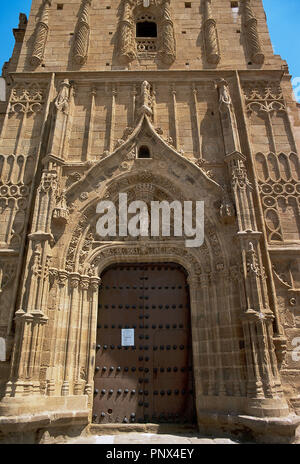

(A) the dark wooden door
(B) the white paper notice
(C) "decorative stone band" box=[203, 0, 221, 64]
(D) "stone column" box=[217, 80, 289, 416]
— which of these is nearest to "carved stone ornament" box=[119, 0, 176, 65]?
(C) "decorative stone band" box=[203, 0, 221, 64]

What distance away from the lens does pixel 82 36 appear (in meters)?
10.2

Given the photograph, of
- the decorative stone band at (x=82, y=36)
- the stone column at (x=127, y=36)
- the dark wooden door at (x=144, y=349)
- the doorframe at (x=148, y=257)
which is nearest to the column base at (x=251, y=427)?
the dark wooden door at (x=144, y=349)

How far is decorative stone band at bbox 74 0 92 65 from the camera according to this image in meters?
9.81

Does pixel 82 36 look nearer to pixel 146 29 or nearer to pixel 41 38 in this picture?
pixel 41 38

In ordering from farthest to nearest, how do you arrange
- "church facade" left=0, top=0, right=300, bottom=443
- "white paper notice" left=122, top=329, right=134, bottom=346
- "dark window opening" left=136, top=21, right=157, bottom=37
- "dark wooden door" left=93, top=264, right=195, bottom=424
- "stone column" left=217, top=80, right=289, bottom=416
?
1. "dark window opening" left=136, top=21, right=157, bottom=37
2. "white paper notice" left=122, top=329, right=134, bottom=346
3. "dark wooden door" left=93, top=264, right=195, bottom=424
4. "church facade" left=0, top=0, right=300, bottom=443
5. "stone column" left=217, top=80, right=289, bottom=416

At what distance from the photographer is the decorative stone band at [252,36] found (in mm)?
9688

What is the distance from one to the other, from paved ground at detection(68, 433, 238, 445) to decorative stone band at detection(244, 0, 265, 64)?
963 centimetres

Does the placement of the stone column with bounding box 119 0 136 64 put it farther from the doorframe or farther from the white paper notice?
the white paper notice

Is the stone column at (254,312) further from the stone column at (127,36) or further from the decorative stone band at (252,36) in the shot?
the stone column at (127,36)

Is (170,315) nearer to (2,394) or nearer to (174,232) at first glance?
(174,232)

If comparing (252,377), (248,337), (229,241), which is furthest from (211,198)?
(252,377)

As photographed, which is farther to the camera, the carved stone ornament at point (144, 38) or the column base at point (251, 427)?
the carved stone ornament at point (144, 38)

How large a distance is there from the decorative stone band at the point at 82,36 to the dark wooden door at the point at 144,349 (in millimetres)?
6430

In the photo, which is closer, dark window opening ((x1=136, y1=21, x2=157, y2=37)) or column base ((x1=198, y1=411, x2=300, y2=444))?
column base ((x1=198, y1=411, x2=300, y2=444))
